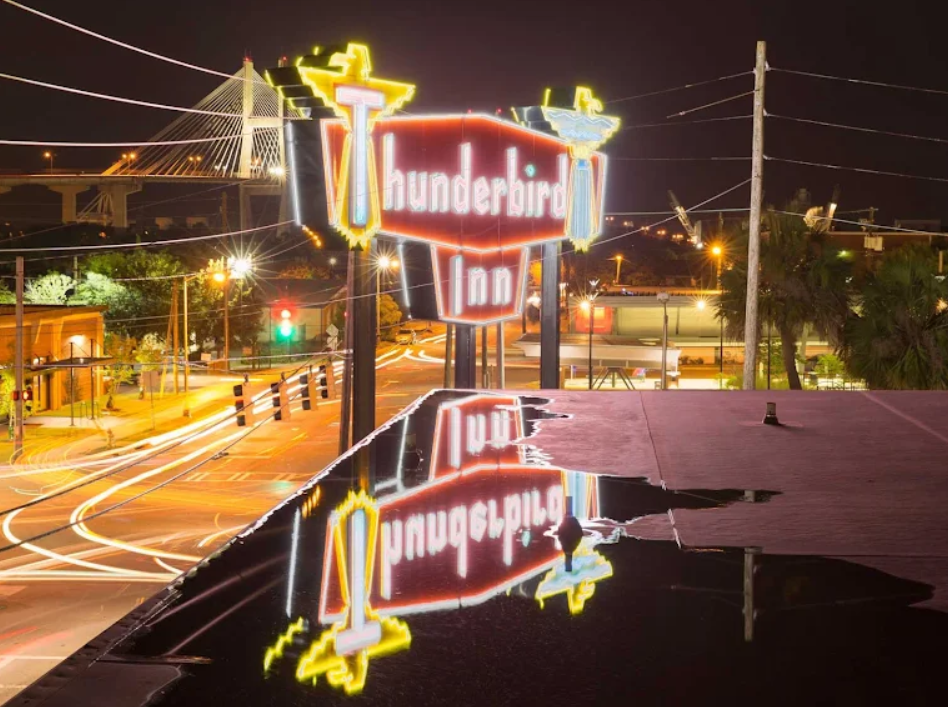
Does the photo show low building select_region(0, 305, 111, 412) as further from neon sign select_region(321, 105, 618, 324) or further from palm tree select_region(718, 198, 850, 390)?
neon sign select_region(321, 105, 618, 324)

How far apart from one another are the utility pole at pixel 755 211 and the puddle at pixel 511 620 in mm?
19647

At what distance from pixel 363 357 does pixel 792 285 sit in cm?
2127

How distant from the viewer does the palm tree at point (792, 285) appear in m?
37.2

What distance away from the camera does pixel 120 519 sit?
3120 cm

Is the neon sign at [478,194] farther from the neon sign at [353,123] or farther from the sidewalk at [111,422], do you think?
the sidewalk at [111,422]

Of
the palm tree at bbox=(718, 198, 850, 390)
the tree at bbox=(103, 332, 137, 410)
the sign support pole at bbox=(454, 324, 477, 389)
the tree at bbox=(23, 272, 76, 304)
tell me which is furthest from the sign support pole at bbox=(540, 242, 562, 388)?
the tree at bbox=(23, 272, 76, 304)

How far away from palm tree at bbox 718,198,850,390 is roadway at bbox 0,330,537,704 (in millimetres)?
15765

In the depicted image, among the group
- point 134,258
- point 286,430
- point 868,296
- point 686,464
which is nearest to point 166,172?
point 134,258

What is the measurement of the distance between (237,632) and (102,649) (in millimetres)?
602

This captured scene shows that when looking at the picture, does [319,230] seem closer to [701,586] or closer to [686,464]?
[686,464]

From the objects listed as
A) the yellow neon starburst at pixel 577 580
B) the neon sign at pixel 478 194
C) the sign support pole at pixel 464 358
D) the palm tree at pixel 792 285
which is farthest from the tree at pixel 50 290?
the yellow neon starburst at pixel 577 580

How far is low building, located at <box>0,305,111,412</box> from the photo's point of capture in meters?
51.2

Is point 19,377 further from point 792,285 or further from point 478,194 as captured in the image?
point 792,285

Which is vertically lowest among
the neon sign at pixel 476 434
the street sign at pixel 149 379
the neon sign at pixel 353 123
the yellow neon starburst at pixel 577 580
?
the street sign at pixel 149 379
